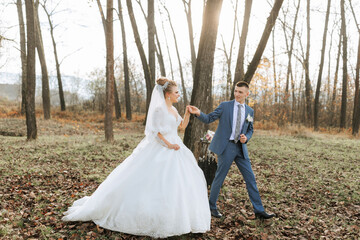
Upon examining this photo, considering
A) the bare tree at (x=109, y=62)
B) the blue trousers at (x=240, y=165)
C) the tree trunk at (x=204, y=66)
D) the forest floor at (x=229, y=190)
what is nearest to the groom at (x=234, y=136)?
the blue trousers at (x=240, y=165)

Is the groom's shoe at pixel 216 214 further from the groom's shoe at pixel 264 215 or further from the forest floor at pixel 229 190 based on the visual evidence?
the groom's shoe at pixel 264 215

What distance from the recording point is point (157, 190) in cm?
371

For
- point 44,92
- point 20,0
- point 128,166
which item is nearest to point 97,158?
point 128,166

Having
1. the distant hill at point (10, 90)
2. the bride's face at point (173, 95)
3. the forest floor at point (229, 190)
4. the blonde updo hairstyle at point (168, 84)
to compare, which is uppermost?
the distant hill at point (10, 90)

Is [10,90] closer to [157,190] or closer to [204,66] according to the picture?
[204,66]

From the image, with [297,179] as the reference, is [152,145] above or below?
above

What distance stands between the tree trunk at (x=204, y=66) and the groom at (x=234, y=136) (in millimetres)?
1930

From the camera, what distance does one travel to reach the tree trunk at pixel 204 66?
21.1ft

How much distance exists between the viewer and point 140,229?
3.61 meters

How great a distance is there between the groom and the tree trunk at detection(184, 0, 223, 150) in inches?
76.0

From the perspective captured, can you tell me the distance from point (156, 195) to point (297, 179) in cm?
539

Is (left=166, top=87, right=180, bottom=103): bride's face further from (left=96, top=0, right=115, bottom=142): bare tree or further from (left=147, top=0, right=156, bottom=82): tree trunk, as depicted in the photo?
(left=147, top=0, right=156, bottom=82): tree trunk

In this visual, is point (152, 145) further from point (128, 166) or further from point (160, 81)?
point (160, 81)

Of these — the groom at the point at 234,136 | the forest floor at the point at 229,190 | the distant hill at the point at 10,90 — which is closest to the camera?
the forest floor at the point at 229,190
